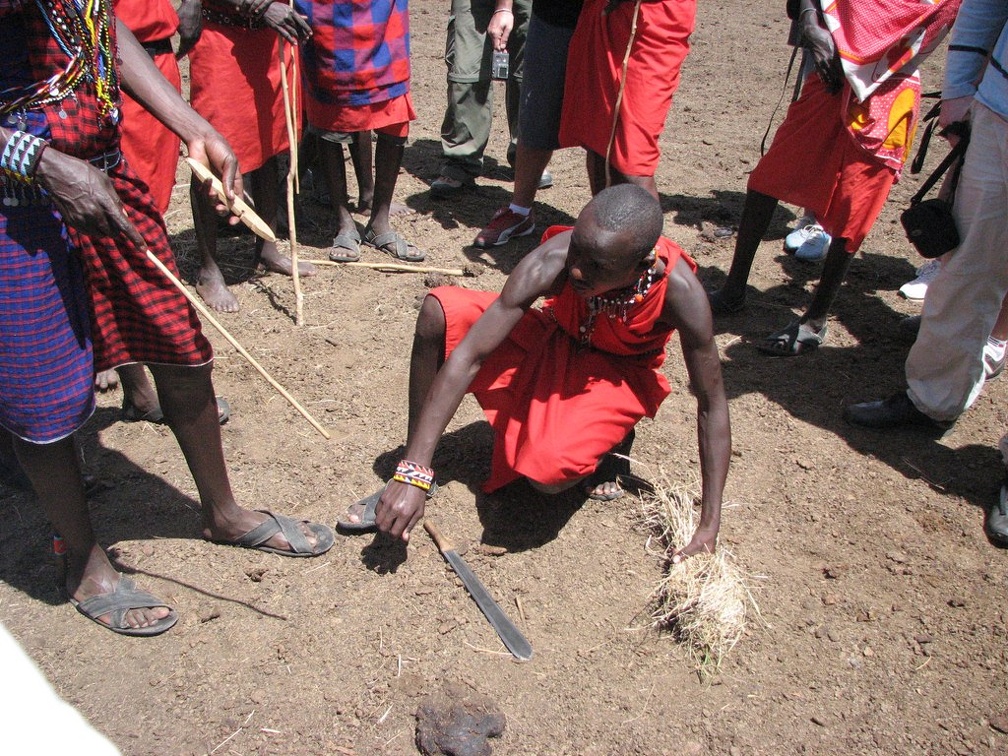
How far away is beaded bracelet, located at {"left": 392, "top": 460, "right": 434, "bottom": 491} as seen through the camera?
2.39m

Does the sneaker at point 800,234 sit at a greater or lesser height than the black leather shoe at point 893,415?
greater

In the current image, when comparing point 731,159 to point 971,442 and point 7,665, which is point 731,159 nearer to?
point 971,442

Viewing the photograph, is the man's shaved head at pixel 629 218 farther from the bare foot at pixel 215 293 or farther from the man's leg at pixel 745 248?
the bare foot at pixel 215 293

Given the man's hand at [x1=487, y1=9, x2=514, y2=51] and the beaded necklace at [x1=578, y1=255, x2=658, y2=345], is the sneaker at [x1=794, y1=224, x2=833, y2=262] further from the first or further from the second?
the beaded necklace at [x1=578, y1=255, x2=658, y2=345]

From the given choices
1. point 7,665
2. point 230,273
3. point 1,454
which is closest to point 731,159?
point 230,273

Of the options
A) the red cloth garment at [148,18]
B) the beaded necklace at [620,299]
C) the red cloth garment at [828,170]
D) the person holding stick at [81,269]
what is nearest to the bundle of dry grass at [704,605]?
the beaded necklace at [620,299]

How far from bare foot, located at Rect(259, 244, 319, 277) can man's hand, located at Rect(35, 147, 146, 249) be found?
8.29ft

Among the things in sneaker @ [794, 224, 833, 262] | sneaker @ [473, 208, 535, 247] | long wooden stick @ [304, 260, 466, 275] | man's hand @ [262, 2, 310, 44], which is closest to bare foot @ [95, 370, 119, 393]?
long wooden stick @ [304, 260, 466, 275]

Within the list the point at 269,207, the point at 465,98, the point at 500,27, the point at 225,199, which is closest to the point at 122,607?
the point at 225,199

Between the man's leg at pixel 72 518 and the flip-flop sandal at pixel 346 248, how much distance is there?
7.66 ft

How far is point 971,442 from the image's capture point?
140 inches

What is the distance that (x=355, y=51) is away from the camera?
13.4 feet

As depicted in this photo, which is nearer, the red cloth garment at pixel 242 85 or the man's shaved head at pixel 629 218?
the man's shaved head at pixel 629 218

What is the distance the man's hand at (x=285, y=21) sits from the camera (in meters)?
3.66
